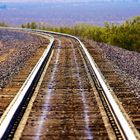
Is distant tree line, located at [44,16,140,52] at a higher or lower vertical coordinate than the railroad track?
lower

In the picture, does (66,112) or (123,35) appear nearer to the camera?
(66,112)

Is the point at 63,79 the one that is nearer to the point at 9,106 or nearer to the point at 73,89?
the point at 73,89

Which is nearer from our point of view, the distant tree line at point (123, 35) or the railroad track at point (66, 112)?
the railroad track at point (66, 112)

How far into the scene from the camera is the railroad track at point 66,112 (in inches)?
355

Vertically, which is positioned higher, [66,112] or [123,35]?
[66,112]

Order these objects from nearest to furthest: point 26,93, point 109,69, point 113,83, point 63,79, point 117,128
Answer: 1. point 117,128
2. point 26,93
3. point 113,83
4. point 63,79
5. point 109,69

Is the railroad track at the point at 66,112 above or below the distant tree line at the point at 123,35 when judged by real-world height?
above

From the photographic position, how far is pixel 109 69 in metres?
18.6

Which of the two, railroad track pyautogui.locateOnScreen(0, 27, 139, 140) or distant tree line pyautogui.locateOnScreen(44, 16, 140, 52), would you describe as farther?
distant tree line pyautogui.locateOnScreen(44, 16, 140, 52)

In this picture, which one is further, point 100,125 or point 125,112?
point 125,112

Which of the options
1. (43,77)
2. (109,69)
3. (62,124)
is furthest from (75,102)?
(109,69)

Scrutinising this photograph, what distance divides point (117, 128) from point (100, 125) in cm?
40

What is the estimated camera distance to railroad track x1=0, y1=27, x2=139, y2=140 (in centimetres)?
901

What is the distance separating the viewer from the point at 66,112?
10.8m
